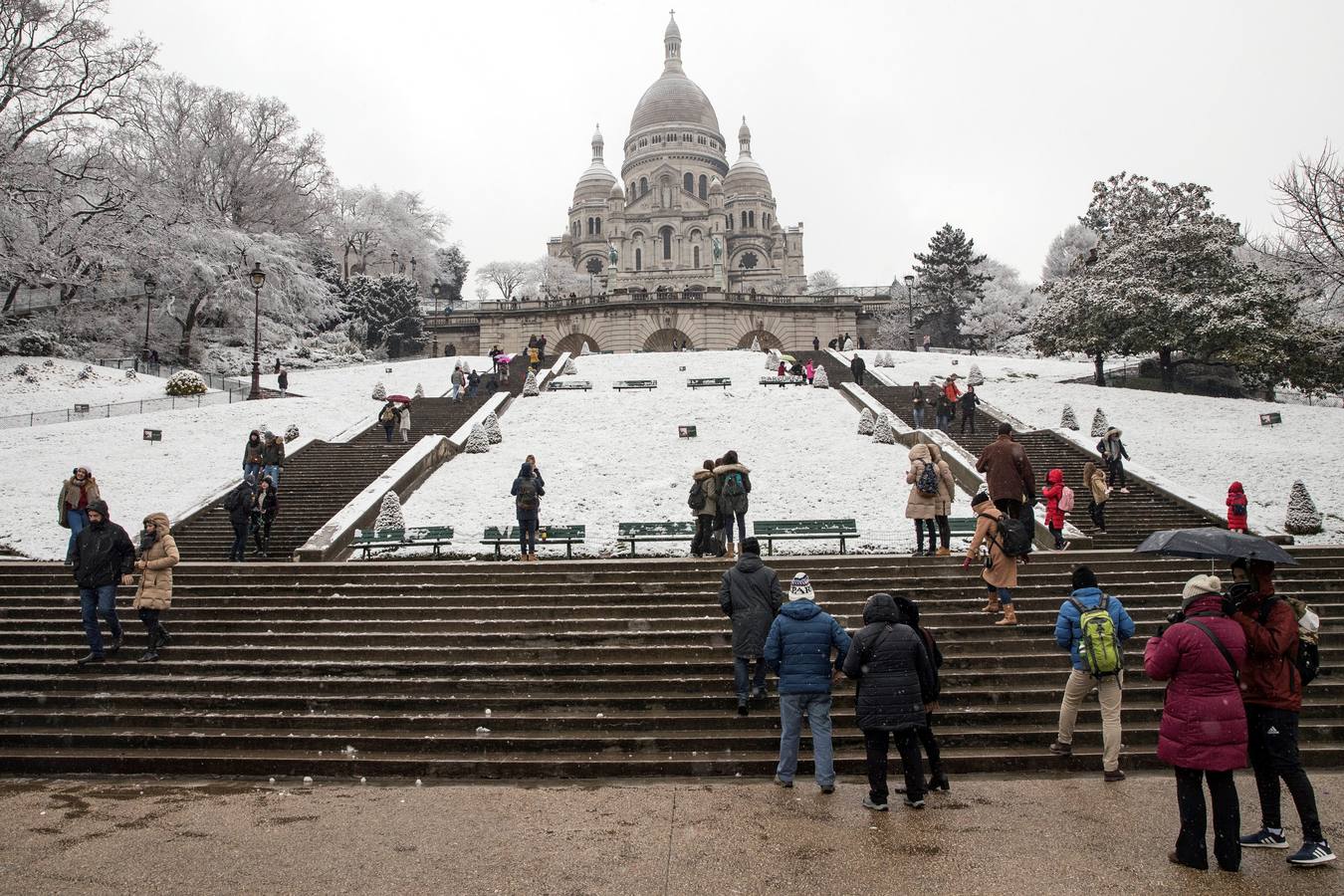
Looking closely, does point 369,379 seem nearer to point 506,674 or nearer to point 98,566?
point 98,566

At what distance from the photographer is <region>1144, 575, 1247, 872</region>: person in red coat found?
4.78 metres

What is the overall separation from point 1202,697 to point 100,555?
8928 millimetres

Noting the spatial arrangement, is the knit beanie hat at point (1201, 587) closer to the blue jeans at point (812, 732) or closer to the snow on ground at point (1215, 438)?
the blue jeans at point (812, 732)

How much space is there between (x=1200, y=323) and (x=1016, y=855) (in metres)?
25.6

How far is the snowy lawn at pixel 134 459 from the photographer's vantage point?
50.9 ft

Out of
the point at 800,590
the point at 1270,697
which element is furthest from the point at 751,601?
the point at 1270,697

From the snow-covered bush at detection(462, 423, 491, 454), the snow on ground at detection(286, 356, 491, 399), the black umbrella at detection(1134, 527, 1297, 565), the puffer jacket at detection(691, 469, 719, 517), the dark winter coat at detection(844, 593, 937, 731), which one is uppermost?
the snow on ground at detection(286, 356, 491, 399)

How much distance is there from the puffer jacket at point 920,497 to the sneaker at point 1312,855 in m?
6.55

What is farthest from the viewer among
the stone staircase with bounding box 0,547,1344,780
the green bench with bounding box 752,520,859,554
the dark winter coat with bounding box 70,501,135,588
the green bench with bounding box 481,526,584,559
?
the green bench with bounding box 752,520,859,554

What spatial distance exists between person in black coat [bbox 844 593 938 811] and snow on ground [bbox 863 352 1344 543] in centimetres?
980

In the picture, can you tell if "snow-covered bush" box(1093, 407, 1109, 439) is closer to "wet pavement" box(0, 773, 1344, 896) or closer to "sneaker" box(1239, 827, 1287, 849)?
"wet pavement" box(0, 773, 1344, 896)

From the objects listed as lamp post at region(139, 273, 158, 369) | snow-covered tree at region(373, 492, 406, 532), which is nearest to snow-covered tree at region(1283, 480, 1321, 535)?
snow-covered tree at region(373, 492, 406, 532)

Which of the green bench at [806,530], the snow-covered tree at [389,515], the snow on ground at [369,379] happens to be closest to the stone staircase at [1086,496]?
the green bench at [806,530]

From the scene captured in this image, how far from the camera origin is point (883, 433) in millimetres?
20203
